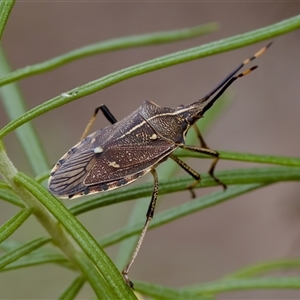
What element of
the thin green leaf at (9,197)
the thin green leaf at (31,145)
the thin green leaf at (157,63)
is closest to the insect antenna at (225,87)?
the thin green leaf at (157,63)

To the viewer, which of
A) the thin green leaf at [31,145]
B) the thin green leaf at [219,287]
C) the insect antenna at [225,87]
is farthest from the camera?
the insect antenna at [225,87]

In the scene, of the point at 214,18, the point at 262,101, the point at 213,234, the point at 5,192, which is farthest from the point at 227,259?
the point at 5,192

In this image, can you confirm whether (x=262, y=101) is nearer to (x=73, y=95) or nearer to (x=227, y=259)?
(x=227, y=259)

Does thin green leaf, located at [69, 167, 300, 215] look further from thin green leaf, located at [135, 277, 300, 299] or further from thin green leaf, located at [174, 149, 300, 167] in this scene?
thin green leaf, located at [135, 277, 300, 299]

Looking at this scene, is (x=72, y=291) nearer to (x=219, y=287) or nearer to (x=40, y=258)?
(x=40, y=258)

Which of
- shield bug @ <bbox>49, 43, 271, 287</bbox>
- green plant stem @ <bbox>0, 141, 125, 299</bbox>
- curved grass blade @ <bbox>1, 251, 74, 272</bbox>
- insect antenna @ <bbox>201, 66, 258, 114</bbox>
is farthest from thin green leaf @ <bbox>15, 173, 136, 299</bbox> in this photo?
insect antenna @ <bbox>201, 66, 258, 114</bbox>

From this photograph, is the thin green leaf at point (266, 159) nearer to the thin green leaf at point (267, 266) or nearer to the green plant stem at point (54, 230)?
the green plant stem at point (54, 230)
